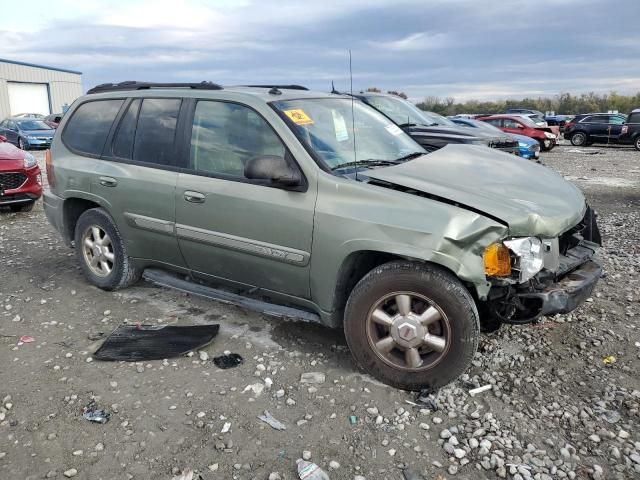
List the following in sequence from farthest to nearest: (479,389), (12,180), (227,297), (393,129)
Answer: (12,180), (393,129), (227,297), (479,389)

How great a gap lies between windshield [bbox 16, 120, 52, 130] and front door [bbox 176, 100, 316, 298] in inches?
818

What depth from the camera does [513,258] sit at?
306cm

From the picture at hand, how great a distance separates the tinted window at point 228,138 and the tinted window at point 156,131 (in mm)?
246

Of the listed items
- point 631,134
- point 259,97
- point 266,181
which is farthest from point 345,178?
point 631,134

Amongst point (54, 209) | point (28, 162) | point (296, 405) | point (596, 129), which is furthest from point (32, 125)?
point (596, 129)

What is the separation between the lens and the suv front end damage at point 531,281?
305 centimetres

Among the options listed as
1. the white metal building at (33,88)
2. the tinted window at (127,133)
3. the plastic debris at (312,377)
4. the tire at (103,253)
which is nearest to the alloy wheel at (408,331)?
the plastic debris at (312,377)

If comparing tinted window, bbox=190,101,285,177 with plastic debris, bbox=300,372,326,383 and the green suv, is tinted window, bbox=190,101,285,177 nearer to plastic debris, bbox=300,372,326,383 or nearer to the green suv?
the green suv

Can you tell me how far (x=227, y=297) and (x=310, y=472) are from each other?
1.77m

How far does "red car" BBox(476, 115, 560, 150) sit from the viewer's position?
68.6ft

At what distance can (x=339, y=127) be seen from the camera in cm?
400

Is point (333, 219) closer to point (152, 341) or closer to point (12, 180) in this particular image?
point (152, 341)

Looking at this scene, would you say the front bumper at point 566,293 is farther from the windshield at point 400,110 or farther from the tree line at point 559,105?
the tree line at point 559,105

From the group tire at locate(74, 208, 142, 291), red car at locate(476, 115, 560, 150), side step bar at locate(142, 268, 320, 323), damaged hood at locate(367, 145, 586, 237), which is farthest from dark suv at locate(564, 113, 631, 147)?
tire at locate(74, 208, 142, 291)
